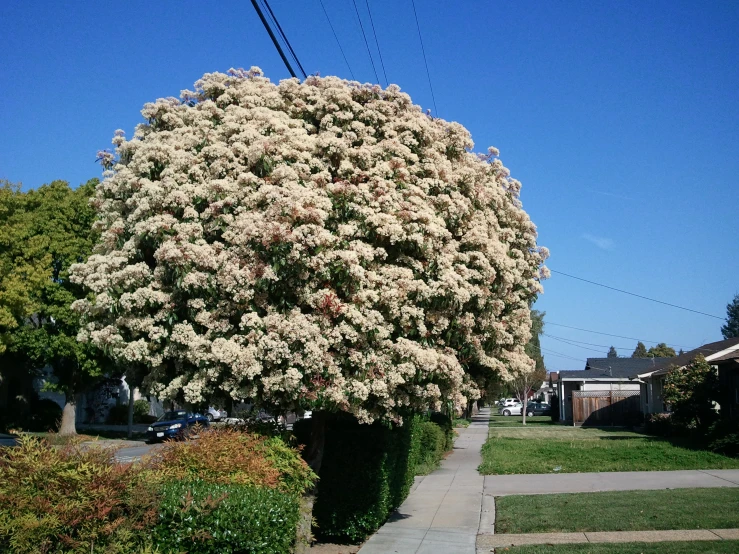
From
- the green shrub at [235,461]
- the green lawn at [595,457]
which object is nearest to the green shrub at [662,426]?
the green lawn at [595,457]

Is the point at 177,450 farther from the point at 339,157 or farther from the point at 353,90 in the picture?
the point at 353,90

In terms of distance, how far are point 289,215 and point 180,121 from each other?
3533 mm

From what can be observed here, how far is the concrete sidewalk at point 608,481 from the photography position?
16531mm

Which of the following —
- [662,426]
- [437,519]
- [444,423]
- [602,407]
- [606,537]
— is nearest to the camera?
[606,537]

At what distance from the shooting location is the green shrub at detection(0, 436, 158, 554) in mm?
6270

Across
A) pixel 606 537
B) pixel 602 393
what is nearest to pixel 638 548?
pixel 606 537

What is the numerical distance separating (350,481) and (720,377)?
21645mm

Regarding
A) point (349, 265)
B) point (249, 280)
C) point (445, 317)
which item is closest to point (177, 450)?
point (249, 280)

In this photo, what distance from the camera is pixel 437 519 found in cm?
1338

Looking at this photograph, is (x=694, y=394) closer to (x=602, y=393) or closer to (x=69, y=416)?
(x=602, y=393)

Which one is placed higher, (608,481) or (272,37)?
(272,37)

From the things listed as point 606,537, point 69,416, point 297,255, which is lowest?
point 606,537

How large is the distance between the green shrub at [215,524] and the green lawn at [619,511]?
6.12 m

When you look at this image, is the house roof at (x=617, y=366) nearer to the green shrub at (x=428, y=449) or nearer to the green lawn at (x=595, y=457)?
the green lawn at (x=595, y=457)
